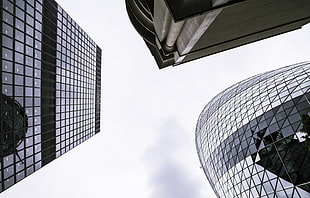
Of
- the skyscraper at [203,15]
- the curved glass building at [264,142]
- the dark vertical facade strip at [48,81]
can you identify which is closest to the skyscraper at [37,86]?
the dark vertical facade strip at [48,81]

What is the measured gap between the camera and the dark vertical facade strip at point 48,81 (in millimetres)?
25969

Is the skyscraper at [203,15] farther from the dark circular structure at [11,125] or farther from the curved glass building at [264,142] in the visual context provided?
the dark circular structure at [11,125]

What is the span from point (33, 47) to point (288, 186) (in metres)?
33.7

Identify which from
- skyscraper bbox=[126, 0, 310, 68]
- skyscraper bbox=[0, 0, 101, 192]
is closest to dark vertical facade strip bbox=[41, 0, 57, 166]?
skyscraper bbox=[0, 0, 101, 192]

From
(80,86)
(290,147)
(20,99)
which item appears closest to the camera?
(20,99)

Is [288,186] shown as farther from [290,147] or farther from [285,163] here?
[290,147]

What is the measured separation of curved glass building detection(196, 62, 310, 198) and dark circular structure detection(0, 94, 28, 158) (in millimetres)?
29001

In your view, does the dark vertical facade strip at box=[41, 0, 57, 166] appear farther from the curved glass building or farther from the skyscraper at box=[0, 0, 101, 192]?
the curved glass building

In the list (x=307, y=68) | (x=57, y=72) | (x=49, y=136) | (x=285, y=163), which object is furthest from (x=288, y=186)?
(x=57, y=72)

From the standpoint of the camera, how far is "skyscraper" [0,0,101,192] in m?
18.9

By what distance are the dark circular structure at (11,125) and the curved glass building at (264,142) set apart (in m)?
29.0

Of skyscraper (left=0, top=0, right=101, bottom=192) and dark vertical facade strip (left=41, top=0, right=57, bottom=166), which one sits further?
dark vertical facade strip (left=41, top=0, right=57, bottom=166)

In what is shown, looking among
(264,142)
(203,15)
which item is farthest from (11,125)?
(264,142)

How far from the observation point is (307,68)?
36.2 meters
